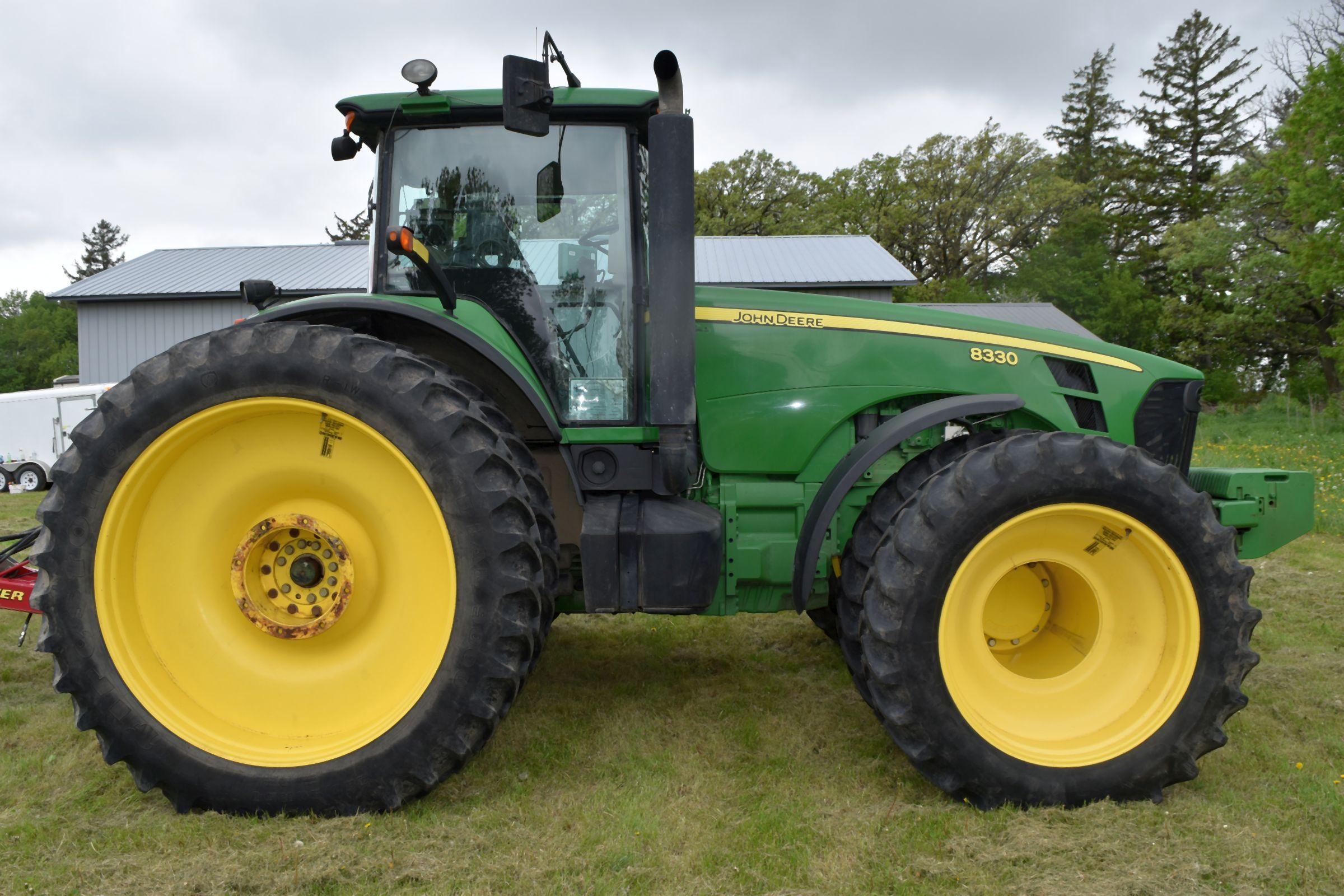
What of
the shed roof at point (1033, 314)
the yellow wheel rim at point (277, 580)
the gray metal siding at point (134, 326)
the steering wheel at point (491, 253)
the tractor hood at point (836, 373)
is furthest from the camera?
the shed roof at point (1033, 314)

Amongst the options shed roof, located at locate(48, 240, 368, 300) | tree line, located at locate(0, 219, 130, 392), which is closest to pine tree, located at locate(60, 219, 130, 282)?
tree line, located at locate(0, 219, 130, 392)

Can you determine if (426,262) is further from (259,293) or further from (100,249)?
(100,249)

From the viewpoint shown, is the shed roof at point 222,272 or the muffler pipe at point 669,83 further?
the shed roof at point 222,272

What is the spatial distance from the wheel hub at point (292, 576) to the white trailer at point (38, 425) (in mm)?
16948

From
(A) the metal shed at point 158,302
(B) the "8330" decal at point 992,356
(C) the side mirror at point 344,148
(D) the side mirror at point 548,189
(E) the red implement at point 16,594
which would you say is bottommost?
(E) the red implement at point 16,594

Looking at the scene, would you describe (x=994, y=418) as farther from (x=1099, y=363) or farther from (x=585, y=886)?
(x=585, y=886)

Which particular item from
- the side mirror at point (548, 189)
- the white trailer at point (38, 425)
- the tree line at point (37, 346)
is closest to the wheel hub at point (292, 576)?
the side mirror at point (548, 189)

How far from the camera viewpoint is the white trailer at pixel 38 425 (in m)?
16.4

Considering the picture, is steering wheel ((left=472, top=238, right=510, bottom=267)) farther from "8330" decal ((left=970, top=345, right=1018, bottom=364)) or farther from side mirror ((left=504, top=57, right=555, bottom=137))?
"8330" decal ((left=970, top=345, right=1018, bottom=364))

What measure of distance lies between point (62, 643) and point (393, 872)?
126 centimetres

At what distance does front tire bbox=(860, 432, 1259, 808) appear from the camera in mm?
2598

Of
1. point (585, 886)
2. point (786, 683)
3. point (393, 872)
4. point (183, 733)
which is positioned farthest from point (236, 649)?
point (786, 683)

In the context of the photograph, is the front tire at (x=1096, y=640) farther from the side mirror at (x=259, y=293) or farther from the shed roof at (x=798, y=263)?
the shed roof at (x=798, y=263)

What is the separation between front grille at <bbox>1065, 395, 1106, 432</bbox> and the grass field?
1286mm
